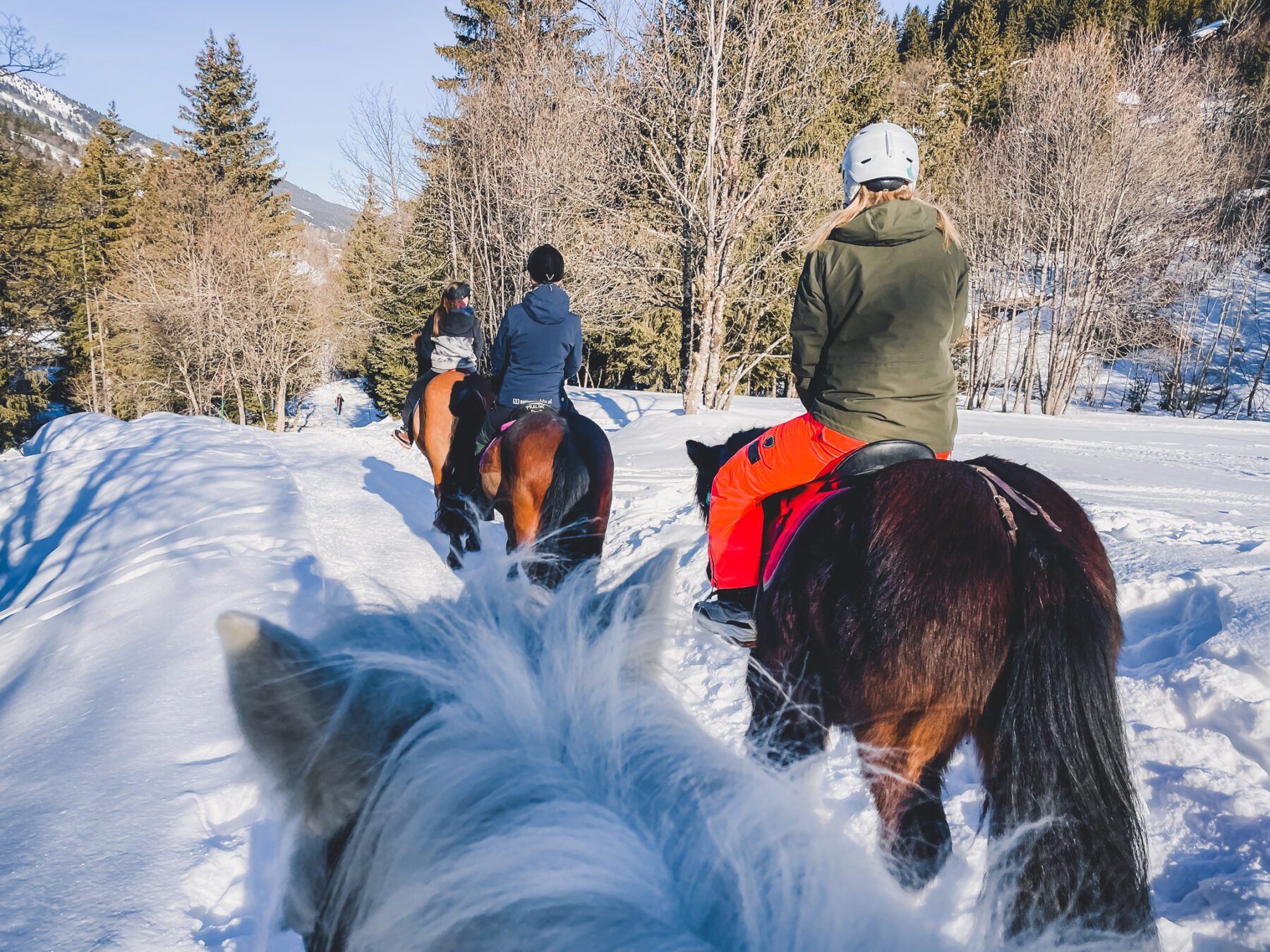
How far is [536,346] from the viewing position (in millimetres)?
5055

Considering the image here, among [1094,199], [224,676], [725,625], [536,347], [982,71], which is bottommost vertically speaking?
[224,676]

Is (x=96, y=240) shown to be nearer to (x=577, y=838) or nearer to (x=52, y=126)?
(x=577, y=838)

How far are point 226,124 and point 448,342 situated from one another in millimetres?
38760

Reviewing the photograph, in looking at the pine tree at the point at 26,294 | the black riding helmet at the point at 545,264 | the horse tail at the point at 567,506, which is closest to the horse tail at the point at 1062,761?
the horse tail at the point at 567,506

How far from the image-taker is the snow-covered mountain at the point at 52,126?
17.9m

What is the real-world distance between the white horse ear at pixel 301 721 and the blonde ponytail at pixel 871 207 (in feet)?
6.76

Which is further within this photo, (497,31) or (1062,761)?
(497,31)

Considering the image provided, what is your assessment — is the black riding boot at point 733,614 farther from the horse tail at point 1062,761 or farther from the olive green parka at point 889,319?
the horse tail at point 1062,761

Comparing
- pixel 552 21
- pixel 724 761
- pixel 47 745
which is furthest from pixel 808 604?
pixel 552 21

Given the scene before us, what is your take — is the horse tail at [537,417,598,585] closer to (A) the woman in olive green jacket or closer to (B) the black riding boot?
(B) the black riding boot

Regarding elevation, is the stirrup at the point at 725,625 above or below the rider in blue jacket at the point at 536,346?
below

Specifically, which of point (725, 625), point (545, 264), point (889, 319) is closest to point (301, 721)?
point (725, 625)

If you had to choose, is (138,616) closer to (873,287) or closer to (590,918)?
(590,918)

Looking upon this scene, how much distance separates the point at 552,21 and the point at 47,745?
26.7 meters
